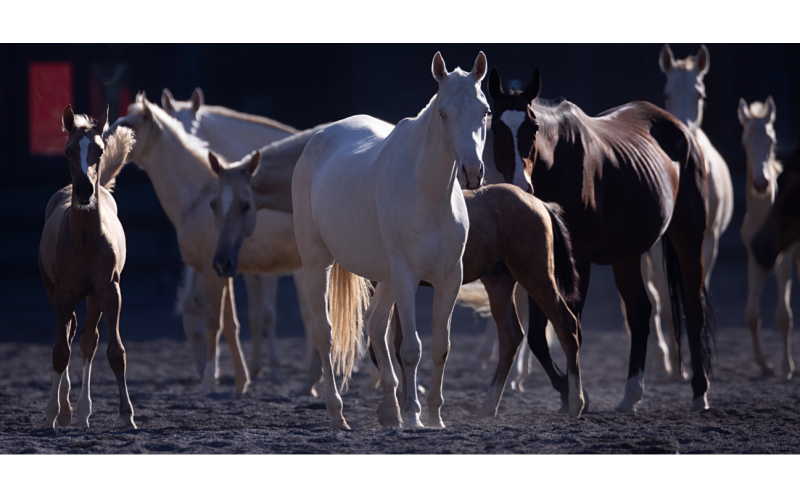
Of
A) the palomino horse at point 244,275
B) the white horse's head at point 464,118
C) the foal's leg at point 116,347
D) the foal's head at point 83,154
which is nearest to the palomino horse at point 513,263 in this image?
the white horse's head at point 464,118

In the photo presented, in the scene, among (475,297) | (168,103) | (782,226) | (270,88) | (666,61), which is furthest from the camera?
(270,88)

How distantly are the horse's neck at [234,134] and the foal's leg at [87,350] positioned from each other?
3.30 metres

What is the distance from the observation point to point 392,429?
459 centimetres

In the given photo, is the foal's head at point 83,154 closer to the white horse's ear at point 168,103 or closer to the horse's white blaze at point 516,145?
the horse's white blaze at point 516,145

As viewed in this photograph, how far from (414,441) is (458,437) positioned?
0.79 feet

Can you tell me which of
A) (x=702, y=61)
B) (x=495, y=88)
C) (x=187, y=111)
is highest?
(x=702, y=61)

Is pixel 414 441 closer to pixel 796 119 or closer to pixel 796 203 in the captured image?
pixel 796 203

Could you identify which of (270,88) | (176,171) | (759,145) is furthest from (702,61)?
(270,88)

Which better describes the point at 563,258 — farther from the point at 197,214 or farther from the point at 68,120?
the point at 197,214

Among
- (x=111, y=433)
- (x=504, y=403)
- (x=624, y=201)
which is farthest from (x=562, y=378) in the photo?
(x=111, y=433)

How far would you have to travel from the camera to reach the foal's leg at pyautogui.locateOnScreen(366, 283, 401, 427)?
16.5ft

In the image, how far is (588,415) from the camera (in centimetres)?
537

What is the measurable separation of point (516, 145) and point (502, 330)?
49.1 inches

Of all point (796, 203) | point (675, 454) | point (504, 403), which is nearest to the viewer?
point (796, 203)
